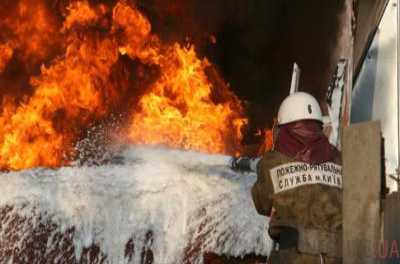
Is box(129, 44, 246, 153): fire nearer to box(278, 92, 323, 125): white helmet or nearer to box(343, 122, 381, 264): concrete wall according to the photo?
box(278, 92, 323, 125): white helmet

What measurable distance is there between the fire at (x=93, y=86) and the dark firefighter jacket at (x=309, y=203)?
13.9ft

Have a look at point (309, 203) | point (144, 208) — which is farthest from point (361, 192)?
point (144, 208)

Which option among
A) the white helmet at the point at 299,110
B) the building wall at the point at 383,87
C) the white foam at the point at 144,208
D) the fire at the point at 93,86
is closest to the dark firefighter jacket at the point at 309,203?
the white helmet at the point at 299,110

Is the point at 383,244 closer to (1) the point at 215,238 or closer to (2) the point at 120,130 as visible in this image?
(1) the point at 215,238

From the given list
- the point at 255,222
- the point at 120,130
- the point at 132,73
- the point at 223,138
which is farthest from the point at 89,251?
the point at 132,73

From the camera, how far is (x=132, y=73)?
36.7 feet

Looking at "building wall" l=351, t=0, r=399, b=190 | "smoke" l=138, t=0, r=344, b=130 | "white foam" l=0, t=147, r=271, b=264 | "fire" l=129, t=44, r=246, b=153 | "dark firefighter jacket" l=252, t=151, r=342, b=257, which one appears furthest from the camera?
"smoke" l=138, t=0, r=344, b=130

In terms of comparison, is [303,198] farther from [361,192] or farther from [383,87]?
[383,87]

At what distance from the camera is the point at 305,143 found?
4.51 meters

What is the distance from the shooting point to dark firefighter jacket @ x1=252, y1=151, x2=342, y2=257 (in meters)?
4.30

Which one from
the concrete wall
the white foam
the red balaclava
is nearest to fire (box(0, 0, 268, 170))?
the white foam

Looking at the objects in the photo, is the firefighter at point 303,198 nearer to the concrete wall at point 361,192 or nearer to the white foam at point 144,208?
the concrete wall at point 361,192

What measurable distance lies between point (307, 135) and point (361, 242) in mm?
925

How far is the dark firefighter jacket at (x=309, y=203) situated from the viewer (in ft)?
14.1
